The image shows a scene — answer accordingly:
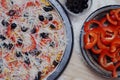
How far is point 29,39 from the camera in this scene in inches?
61.8

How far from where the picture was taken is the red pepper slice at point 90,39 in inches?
61.4

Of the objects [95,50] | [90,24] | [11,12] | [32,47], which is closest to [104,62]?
[95,50]

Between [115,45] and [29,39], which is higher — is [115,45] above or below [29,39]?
above

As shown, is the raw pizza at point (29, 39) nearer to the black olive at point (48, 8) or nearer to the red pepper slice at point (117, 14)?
the black olive at point (48, 8)

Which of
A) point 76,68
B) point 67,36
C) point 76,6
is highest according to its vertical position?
point 76,6

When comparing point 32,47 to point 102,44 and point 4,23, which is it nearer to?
point 4,23

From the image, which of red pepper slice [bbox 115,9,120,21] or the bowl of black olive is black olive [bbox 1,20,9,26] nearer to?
the bowl of black olive

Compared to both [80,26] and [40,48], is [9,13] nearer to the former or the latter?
[40,48]

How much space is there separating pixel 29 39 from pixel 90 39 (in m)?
0.26

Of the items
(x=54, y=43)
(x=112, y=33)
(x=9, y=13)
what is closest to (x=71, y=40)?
(x=54, y=43)

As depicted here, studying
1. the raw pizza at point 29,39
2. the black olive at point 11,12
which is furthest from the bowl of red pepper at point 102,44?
the black olive at point 11,12

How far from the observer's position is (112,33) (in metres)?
1.61

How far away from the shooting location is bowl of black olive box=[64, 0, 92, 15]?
162 cm

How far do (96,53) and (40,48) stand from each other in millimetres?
237
